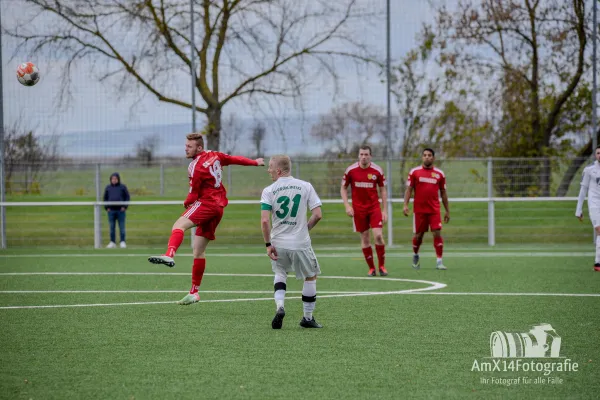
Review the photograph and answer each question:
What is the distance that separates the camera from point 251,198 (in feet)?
80.3

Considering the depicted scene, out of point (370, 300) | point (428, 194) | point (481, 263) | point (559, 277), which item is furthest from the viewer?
point (481, 263)

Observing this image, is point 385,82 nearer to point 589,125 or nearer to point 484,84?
point 484,84

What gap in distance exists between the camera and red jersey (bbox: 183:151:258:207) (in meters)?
10.6

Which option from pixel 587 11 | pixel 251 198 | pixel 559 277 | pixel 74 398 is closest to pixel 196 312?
pixel 74 398

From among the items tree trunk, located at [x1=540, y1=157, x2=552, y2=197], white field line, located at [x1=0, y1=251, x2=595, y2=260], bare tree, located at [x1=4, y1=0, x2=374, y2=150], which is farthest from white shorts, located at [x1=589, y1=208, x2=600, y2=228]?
bare tree, located at [x1=4, y1=0, x2=374, y2=150]

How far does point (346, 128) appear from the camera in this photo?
24.0 meters

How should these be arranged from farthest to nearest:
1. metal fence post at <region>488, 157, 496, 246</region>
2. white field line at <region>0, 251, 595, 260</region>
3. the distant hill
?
the distant hill < metal fence post at <region>488, 157, 496, 246</region> < white field line at <region>0, 251, 595, 260</region>

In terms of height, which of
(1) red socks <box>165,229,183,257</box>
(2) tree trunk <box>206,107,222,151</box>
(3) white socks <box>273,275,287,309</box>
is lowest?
(3) white socks <box>273,275,287,309</box>

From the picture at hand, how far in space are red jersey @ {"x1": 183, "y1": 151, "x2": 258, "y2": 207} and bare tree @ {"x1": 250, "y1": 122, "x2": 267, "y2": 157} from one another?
13424mm

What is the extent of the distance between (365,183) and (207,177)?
450 centimetres

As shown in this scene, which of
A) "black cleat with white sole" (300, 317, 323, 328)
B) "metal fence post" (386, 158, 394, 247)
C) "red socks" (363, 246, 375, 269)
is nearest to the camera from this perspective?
"black cleat with white sole" (300, 317, 323, 328)

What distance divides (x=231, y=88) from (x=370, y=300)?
1473cm

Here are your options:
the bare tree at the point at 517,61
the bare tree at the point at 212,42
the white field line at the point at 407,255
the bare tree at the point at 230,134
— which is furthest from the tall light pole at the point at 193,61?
the bare tree at the point at 517,61

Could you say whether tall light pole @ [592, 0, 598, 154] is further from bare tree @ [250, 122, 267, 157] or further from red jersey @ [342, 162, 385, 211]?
red jersey @ [342, 162, 385, 211]
